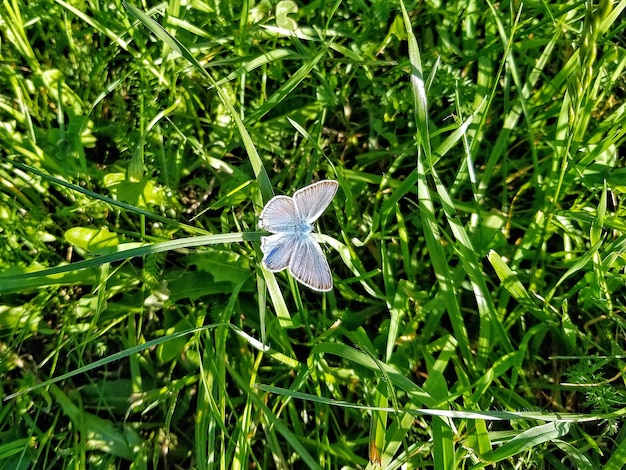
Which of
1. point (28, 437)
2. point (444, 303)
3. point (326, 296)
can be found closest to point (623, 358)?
point (444, 303)

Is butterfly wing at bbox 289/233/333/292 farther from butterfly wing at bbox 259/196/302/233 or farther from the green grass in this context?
the green grass

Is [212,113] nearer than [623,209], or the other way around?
[623,209]

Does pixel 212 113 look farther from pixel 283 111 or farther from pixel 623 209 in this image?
pixel 623 209

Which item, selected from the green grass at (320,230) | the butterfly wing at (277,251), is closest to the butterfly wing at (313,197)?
the butterfly wing at (277,251)

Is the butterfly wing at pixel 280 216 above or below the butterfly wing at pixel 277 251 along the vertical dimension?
above

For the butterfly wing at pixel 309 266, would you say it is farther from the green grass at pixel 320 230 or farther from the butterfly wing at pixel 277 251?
the green grass at pixel 320 230

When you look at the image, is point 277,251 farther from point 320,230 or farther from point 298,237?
point 320,230
